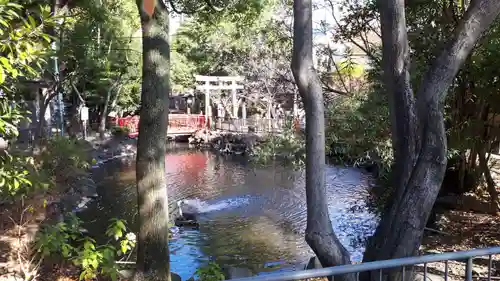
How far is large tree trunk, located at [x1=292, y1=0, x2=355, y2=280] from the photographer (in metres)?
3.17

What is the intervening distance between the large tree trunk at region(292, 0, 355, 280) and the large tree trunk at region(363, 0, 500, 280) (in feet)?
1.08

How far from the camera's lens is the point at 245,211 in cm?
1174

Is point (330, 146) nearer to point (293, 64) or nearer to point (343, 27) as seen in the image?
point (343, 27)

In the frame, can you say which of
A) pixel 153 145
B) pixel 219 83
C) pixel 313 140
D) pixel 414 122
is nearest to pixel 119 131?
pixel 219 83

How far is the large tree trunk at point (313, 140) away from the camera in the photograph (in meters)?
3.17

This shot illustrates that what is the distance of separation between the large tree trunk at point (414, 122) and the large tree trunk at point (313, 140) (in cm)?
33

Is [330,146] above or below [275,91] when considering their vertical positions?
below

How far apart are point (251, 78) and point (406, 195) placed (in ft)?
54.2

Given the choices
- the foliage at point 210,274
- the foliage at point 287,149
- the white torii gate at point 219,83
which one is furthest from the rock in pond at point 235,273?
the white torii gate at point 219,83

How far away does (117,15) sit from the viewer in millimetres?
15055

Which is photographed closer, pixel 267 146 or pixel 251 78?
pixel 267 146

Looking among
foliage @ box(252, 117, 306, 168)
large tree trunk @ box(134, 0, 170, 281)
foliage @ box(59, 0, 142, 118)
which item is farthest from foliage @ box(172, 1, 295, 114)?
large tree trunk @ box(134, 0, 170, 281)

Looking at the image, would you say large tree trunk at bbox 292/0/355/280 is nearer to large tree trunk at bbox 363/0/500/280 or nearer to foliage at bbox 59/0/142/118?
large tree trunk at bbox 363/0/500/280

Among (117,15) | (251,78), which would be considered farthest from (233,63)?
(117,15)
